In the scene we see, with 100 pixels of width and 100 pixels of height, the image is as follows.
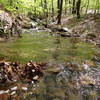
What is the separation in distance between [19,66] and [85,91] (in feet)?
8.16

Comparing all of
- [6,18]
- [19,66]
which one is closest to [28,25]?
[6,18]

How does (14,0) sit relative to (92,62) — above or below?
above

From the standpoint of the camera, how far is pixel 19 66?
21.1 feet

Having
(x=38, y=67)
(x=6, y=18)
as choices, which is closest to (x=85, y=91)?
(x=38, y=67)

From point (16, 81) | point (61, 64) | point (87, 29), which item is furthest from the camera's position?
point (87, 29)

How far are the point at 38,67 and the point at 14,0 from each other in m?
Answer: 5.84

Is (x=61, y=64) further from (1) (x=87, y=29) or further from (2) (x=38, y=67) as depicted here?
(1) (x=87, y=29)

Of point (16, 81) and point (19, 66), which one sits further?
point (19, 66)

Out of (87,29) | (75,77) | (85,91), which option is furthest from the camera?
(87,29)

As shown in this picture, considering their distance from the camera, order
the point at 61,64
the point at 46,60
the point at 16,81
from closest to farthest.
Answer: the point at 16,81, the point at 61,64, the point at 46,60

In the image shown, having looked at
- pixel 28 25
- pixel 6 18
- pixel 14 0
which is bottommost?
pixel 28 25

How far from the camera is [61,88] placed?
18.0ft

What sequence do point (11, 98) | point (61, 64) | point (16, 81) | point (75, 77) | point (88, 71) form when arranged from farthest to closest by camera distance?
point (61, 64) < point (88, 71) < point (75, 77) < point (16, 81) < point (11, 98)

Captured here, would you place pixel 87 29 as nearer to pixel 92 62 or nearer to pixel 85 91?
pixel 92 62
